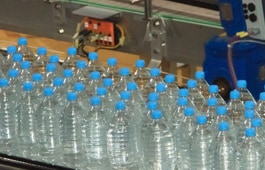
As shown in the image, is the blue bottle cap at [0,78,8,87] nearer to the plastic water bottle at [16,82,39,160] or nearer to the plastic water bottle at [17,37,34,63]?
the plastic water bottle at [16,82,39,160]

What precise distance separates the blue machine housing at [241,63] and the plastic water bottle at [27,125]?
3.54 ft

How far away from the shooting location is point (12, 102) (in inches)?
120

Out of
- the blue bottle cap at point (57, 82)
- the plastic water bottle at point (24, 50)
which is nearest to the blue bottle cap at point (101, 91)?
the blue bottle cap at point (57, 82)

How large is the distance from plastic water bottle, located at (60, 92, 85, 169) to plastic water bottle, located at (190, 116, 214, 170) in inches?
15.8

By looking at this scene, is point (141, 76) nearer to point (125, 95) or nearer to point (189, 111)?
point (125, 95)

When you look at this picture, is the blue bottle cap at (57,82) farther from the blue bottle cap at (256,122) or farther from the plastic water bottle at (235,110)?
the blue bottle cap at (256,122)

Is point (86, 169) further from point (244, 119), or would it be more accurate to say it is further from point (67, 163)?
point (244, 119)

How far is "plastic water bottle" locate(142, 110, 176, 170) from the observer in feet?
8.90

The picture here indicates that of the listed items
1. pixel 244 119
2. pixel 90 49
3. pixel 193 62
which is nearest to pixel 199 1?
pixel 193 62

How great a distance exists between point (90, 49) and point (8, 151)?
1625 mm

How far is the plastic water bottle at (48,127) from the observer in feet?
9.42

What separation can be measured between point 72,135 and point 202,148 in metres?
0.47

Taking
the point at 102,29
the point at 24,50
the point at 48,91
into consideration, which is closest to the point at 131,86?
the point at 48,91

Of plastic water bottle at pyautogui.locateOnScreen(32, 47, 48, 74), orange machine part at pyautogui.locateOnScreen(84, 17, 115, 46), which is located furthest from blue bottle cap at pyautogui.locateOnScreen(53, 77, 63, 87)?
orange machine part at pyautogui.locateOnScreen(84, 17, 115, 46)
